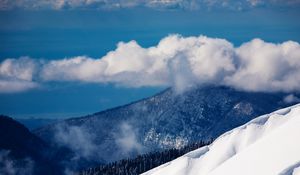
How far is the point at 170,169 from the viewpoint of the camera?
504 feet

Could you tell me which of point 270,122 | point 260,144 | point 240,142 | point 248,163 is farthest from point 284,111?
point 248,163

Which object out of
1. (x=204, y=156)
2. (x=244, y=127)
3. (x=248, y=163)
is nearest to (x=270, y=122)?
(x=244, y=127)

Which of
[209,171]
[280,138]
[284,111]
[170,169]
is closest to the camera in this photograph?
[280,138]

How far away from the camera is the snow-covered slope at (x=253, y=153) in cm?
11931

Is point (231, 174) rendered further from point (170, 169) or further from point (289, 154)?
point (170, 169)

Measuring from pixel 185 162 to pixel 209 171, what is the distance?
27.6 feet

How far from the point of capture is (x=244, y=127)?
535ft

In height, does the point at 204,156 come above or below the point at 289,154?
below

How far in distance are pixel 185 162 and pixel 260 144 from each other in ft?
74.5

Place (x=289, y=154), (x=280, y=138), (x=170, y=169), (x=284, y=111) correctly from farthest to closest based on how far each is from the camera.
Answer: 1. (x=284, y=111)
2. (x=170, y=169)
3. (x=280, y=138)
4. (x=289, y=154)

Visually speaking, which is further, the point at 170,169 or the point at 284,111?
the point at 284,111

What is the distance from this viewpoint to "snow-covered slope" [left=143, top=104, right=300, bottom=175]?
119312mm

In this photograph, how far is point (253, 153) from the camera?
131m

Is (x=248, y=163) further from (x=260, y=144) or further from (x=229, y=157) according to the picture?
(x=229, y=157)
